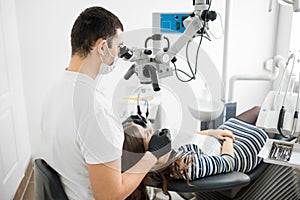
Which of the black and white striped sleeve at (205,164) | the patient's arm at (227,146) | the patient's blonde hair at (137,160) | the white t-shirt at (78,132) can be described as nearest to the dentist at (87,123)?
the white t-shirt at (78,132)

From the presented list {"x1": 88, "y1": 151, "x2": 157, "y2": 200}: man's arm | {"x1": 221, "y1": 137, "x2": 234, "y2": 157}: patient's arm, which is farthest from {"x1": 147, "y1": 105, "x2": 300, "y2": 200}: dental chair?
{"x1": 88, "y1": 151, "x2": 157, "y2": 200}: man's arm

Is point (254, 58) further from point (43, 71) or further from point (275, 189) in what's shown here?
point (43, 71)

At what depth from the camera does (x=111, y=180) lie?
2.81 feet

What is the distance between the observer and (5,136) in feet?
5.63

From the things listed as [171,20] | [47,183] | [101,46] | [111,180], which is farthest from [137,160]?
[171,20]

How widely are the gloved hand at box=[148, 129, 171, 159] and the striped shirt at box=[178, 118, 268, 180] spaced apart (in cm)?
22

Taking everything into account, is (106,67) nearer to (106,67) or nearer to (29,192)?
(106,67)

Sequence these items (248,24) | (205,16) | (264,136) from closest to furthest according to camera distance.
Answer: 1. (205,16)
2. (264,136)
3. (248,24)

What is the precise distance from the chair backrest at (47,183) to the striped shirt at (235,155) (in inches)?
21.2

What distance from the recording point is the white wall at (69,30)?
2.11 m

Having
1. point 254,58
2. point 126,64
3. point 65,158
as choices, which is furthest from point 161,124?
point 254,58

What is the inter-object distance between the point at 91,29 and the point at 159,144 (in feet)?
1.46

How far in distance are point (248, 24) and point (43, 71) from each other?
1654mm

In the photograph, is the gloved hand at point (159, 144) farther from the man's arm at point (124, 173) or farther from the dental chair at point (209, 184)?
the dental chair at point (209, 184)
